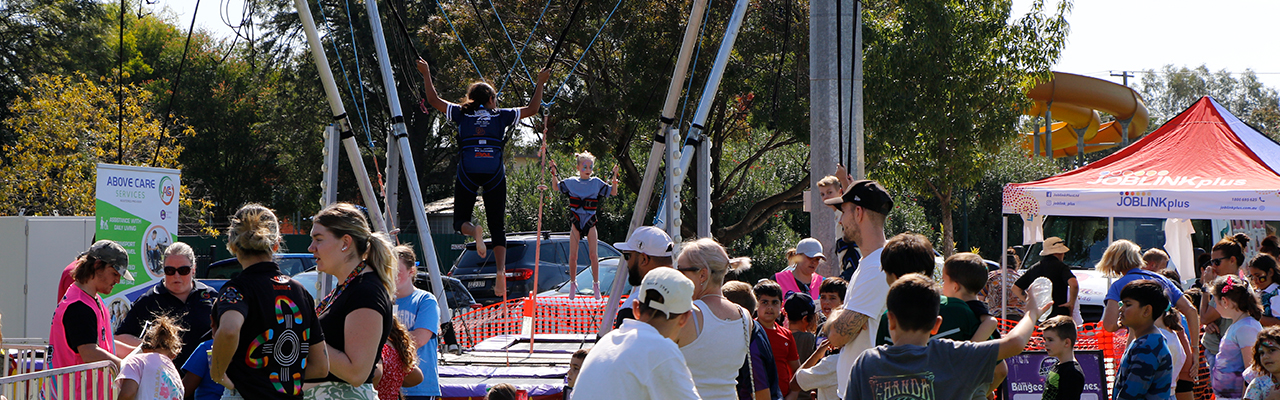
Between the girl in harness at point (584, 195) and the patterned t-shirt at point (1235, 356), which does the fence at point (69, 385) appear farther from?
the patterned t-shirt at point (1235, 356)

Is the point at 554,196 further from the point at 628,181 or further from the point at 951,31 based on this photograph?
the point at 951,31

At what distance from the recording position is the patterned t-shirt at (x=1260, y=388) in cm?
578

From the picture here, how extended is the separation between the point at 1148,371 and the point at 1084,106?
1887cm

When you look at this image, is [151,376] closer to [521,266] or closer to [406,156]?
[406,156]

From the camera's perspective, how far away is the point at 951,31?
60.4ft

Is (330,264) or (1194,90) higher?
(1194,90)

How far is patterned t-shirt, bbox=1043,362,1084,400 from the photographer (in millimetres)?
5770

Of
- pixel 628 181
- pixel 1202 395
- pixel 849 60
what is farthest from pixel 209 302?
pixel 628 181

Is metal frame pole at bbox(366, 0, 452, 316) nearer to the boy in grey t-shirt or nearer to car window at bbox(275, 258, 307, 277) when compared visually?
the boy in grey t-shirt

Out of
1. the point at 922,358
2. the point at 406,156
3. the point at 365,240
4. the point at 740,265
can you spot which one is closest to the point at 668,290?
the point at 922,358

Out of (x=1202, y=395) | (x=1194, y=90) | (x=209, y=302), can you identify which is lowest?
(x=1202, y=395)

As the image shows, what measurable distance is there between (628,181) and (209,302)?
698 inches

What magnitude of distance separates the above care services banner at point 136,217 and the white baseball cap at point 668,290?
8789 millimetres

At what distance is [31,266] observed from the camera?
1368 centimetres
